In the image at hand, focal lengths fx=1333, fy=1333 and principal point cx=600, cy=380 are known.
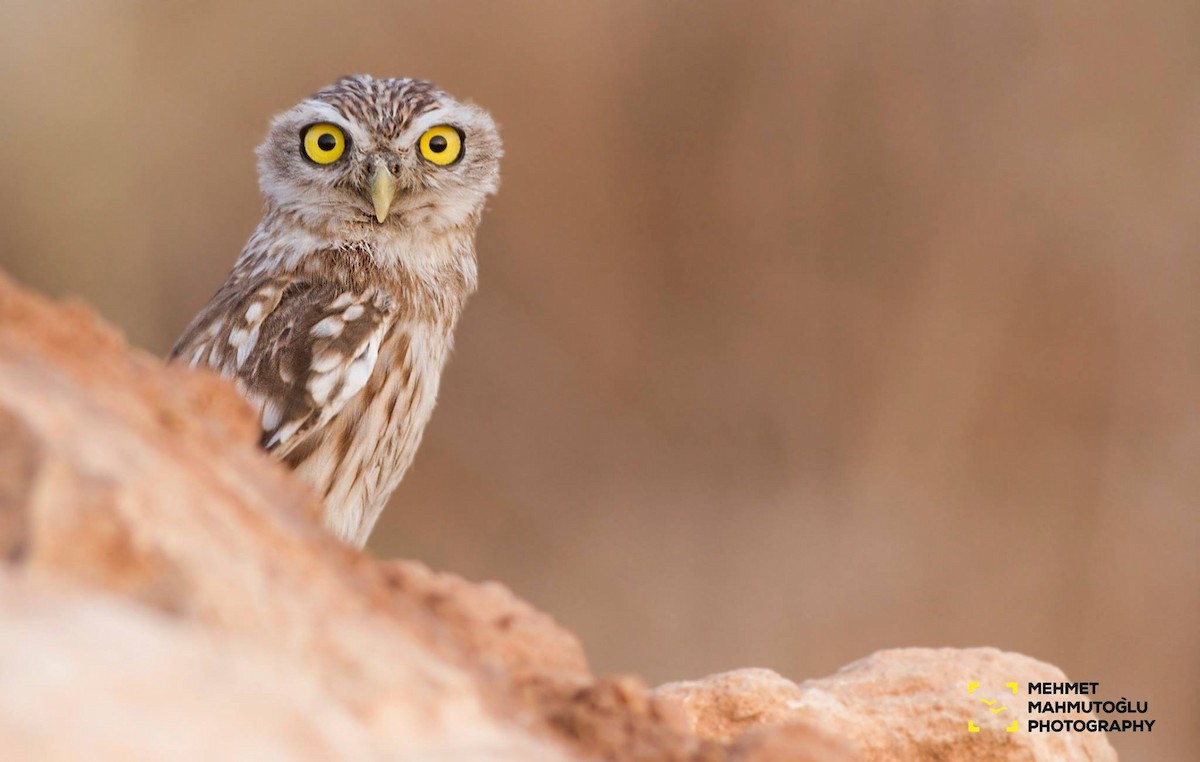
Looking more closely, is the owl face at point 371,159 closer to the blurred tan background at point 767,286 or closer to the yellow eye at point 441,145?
the yellow eye at point 441,145

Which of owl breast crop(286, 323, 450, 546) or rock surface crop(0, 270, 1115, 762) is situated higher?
owl breast crop(286, 323, 450, 546)

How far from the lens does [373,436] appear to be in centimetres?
327

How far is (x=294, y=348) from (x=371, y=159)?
0.59 meters

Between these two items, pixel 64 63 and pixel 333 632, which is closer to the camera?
pixel 333 632

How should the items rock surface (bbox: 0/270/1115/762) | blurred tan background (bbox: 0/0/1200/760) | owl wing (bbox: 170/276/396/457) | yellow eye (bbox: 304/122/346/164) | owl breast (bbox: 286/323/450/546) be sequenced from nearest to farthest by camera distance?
rock surface (bbox: 0/270/1115/762) < owl wing (bbox: 170/276/396/457) < owl breast (bbox: 286/323/450/546) < yellow eye (bbox: 304/122/346/164) < blurred tan background (bbox: 0/0/1200/760)

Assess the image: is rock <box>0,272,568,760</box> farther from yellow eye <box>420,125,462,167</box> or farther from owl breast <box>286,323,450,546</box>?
yellow eye <box>420,125,462,167</box>

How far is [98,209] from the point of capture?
284 inches

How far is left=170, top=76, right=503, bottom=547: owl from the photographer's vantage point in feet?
10.4

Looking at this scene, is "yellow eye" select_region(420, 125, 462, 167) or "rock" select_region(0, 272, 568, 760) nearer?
"rock" select_region(0, 272, 568, 760)

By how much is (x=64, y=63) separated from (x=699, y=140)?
11.3 feet

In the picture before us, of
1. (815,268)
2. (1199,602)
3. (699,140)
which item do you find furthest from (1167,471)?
(699,140)

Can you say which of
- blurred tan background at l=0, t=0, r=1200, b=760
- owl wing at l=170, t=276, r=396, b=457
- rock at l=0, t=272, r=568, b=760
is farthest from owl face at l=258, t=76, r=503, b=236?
blurred tan background at l=0, t=0, r=1200, b=760

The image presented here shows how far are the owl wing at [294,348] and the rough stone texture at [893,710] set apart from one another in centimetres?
113

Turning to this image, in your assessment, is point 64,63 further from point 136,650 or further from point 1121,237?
point 136,650
